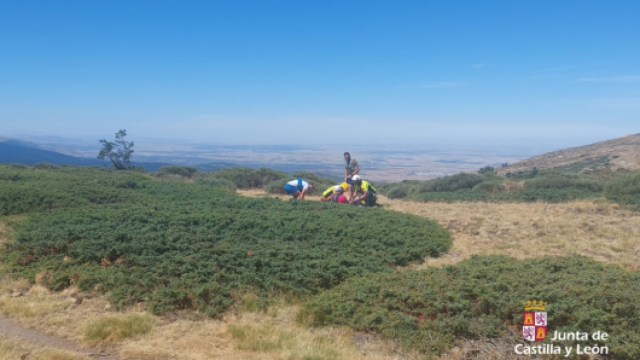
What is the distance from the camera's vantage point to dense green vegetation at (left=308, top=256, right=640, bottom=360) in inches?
160

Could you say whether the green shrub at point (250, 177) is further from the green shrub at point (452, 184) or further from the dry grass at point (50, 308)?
the dry grass at point (50, 308)

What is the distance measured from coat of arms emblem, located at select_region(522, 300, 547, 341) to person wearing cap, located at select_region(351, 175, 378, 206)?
29.2 ft

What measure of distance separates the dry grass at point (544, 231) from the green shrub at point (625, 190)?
78 cm

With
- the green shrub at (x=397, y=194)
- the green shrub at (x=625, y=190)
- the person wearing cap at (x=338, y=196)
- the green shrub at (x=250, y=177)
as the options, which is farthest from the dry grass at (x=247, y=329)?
the green shrub at (x=250, y=177)

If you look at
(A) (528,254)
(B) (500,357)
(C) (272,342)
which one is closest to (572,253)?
(A) (528,254)

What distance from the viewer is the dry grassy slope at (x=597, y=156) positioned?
1214 inches

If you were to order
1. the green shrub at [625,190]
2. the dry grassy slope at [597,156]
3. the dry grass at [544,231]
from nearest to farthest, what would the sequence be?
the dry grass at [544,231]
the green shrub at [625,190]
the dry grassy slope at [597,156]

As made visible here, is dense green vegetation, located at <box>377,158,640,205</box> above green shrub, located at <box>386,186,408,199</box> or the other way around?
above

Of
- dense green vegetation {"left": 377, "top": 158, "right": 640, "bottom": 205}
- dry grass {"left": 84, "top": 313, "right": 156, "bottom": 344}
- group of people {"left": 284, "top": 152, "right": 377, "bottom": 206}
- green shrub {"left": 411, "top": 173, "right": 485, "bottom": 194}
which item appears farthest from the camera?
green shrub {"left": 411, "top": 173, "right": 485, "bottom": 194}

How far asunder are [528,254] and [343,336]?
5.47 meters

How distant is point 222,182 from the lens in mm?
20734

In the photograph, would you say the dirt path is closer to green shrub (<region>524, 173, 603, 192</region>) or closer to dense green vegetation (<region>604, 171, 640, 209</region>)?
dense green vegetation (<region>604, 171, 640, 209</region>)

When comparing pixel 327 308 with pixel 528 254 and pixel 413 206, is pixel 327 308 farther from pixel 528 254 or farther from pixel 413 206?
pixel 413 206

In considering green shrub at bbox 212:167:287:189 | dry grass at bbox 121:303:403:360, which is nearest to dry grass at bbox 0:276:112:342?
dry grass at bbox 121:303:403:360
